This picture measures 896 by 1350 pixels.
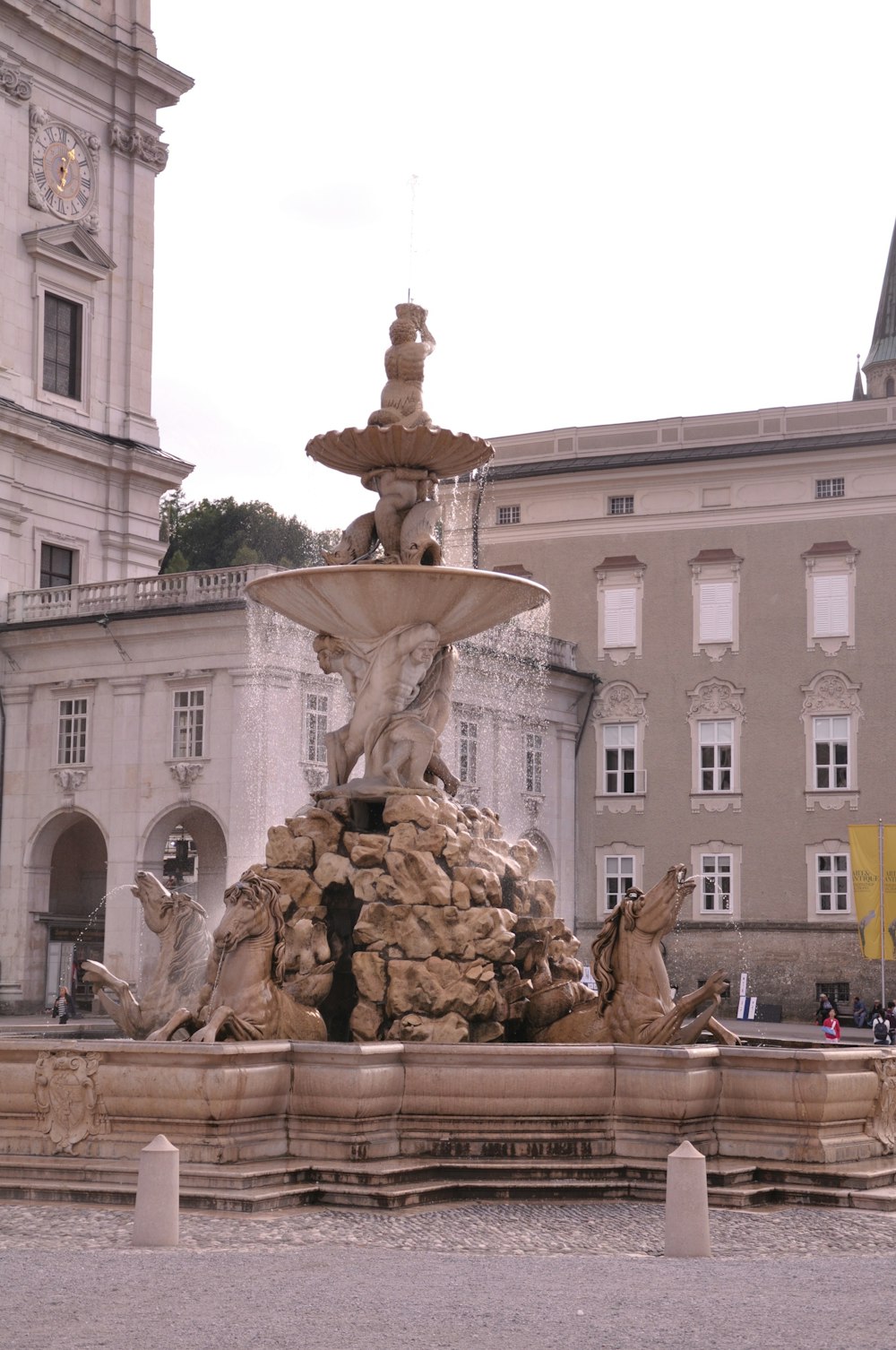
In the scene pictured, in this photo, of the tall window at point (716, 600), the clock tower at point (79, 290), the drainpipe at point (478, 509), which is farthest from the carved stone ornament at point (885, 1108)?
the drainpipe at point (478, 509)

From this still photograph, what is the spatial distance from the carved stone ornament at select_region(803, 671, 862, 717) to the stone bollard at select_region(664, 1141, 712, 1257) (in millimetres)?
41290

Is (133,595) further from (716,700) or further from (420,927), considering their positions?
(420,927)

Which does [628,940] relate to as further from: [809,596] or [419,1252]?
[809,596]

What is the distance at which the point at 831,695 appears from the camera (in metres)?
50.2

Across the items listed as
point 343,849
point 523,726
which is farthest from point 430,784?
point 523,726

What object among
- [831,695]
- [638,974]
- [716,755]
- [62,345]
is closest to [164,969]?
[638,974]

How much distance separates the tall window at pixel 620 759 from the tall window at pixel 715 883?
289 centimetres

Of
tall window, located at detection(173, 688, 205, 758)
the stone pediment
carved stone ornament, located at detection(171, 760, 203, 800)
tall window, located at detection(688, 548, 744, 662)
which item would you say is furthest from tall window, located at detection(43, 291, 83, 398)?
tall window, located at detection(688, 548, 744, 662)

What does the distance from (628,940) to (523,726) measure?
119 feet

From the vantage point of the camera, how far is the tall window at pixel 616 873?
52.2 m

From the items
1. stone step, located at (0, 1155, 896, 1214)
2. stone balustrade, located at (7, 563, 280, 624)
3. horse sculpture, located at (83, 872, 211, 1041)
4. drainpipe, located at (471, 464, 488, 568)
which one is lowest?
stone step, located at (0, 1155, 896, 1214)

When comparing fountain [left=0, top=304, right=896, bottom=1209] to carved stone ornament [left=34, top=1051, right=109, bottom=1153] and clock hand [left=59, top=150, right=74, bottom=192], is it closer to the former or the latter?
carved stone ornament [left=34, top=1051, right=109, bottom=1153]

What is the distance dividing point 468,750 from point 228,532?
34989mm

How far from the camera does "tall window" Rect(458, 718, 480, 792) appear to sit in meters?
45.3
